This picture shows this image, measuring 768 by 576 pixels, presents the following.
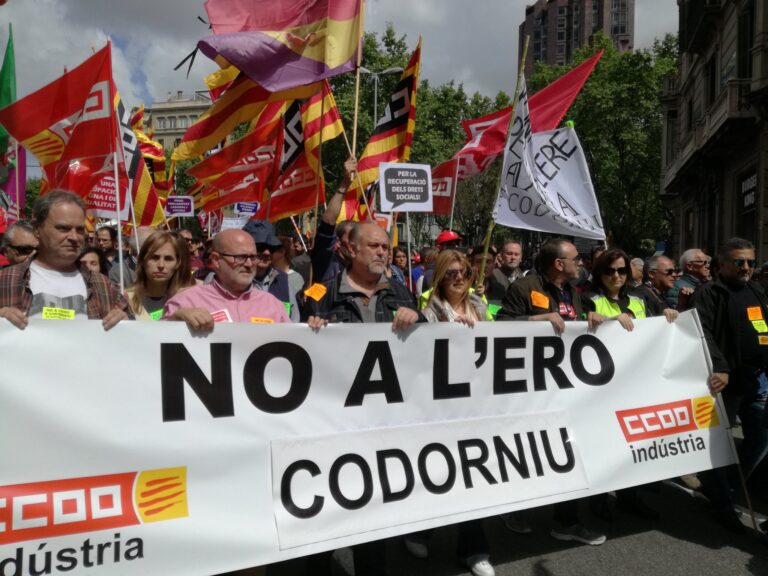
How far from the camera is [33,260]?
3.07 metres

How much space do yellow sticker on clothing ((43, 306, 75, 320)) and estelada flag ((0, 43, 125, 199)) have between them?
2205mm

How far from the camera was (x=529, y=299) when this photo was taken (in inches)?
165

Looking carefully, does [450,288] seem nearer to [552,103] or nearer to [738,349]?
[738,349]

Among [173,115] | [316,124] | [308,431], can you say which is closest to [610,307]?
[308,431]

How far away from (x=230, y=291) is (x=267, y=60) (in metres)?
2.84

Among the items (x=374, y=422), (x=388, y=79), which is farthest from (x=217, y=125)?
(x=388, y=79)

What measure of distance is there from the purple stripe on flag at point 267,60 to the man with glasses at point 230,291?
8.14 feet

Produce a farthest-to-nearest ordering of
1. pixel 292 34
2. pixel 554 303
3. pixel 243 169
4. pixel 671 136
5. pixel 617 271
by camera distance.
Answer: pixel 671 136
pixel 243 169
pixel 292 34
pixel 617 271
pixel 554 303

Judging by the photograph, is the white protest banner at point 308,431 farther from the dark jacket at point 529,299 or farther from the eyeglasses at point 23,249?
the eyeglasses at point 23,249

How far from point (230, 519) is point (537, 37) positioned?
126681 millimetres

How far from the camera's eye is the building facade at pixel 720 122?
63.7ft

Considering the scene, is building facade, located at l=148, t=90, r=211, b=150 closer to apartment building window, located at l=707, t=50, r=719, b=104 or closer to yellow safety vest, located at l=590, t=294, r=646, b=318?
apartment building window, located at l=707, t=50, r=719, b=104

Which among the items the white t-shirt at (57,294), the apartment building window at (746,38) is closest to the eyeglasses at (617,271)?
the white t-shirt at (57,294)

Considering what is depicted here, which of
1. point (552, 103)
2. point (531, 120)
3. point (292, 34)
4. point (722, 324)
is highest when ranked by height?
point (292, 34)
